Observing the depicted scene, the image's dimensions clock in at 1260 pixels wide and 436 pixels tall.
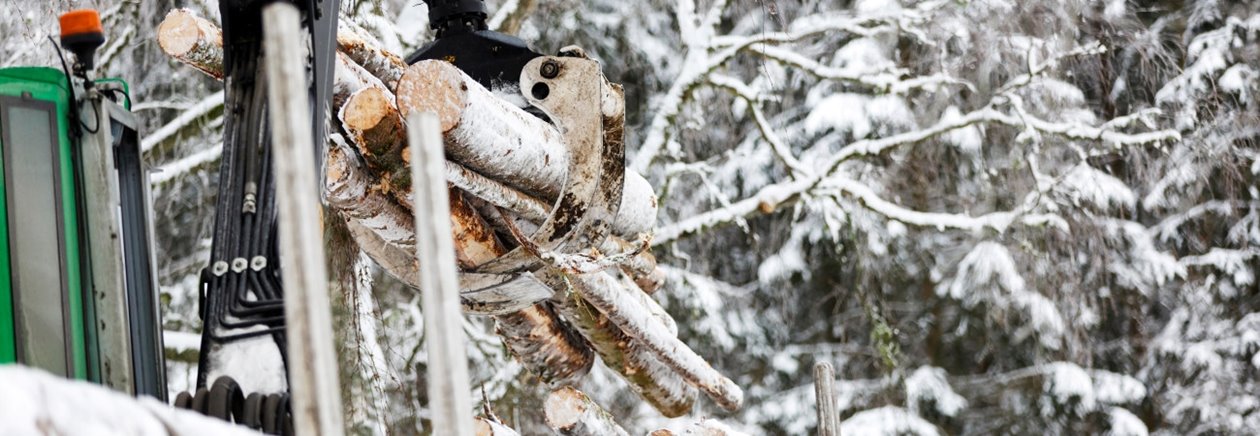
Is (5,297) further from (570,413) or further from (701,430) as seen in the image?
(701,430)

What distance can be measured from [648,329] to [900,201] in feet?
16.3

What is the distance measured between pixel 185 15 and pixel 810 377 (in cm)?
956

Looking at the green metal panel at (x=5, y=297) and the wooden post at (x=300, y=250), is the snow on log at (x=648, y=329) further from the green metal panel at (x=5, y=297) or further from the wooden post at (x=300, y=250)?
the wooden post at (x=300, y=250)

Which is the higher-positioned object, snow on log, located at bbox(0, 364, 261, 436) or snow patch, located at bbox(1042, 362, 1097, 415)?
snow on log, located at bbox(0, 364, 261, 436)

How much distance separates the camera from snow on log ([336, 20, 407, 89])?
2.85m

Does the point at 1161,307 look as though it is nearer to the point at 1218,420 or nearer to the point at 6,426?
the point at 1218,420

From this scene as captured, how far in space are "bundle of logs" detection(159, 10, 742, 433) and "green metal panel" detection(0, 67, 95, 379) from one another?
19.2 inches

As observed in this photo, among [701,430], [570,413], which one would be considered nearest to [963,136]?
[701,430]

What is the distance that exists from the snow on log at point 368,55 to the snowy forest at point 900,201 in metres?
0.87

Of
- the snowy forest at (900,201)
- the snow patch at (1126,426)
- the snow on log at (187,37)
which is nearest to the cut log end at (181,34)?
the snow on log at (187,37)

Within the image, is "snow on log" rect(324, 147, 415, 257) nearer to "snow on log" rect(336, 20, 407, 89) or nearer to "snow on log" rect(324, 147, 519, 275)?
"snow on log" rect(324, 147, 519, 275)

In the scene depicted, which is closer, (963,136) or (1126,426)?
(963,136)

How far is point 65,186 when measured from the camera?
1.93m

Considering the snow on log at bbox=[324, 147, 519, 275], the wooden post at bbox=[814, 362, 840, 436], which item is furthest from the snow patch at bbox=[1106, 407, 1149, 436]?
the snow on log at bbox=[324, 147, 519, 275]
